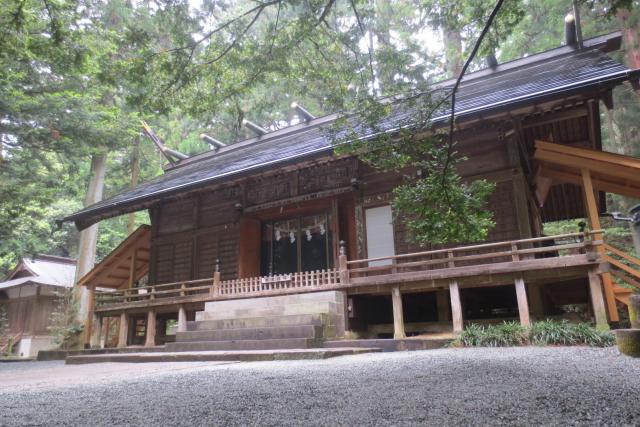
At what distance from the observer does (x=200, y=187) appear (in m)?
10.7

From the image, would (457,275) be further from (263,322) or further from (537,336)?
(263,322)

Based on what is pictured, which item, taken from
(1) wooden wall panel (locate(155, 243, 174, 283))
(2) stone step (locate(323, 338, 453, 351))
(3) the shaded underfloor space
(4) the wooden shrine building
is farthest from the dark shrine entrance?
(2) stone step (locate(323, 338, 453, 351))

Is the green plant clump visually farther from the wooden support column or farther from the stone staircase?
the stone staircase

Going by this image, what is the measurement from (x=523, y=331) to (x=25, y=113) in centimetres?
1314

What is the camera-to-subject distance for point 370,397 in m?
2.86

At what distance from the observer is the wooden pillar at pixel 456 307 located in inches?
289

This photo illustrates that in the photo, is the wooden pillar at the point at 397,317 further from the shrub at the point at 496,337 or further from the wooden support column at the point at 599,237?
the wooden support column at the point at 599,237

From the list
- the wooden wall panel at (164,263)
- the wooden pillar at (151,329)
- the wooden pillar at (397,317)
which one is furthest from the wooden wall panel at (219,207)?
the wooden pillar at (397,317)

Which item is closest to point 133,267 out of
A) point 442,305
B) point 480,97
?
point 442,305

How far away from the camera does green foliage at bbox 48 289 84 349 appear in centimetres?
1402

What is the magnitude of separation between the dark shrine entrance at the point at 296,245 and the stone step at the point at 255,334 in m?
3.63

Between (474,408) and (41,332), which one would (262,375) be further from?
(41,332)

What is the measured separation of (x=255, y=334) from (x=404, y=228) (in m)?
3.93

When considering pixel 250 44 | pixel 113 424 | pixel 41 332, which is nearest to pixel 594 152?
pixel 250 44
